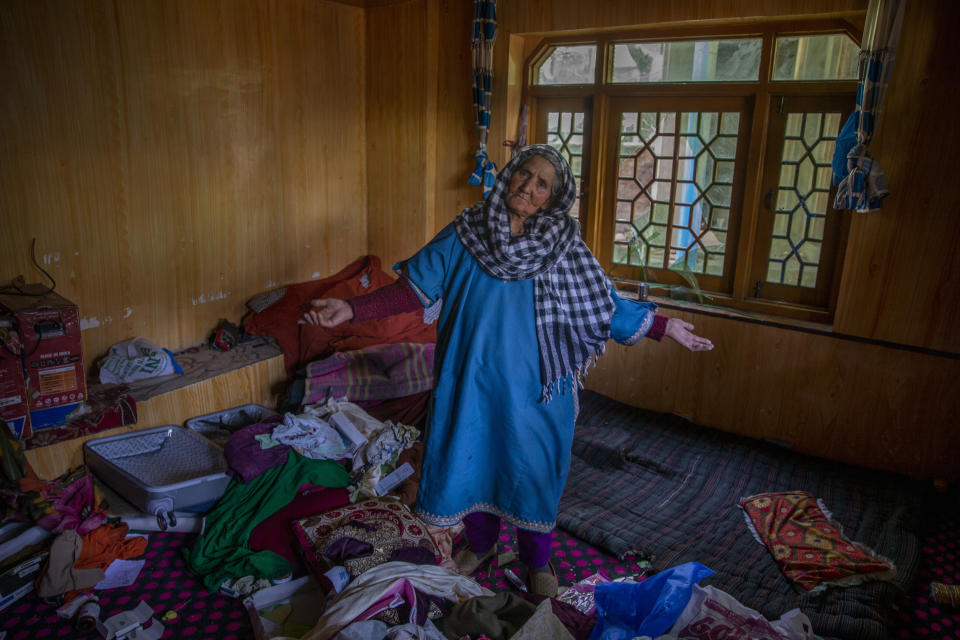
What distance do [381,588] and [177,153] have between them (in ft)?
9.02

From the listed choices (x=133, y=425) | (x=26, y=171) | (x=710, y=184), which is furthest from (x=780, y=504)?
(x=26, y=171)

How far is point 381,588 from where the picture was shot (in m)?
1.91

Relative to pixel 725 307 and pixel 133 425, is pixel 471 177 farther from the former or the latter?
pixel 133 425

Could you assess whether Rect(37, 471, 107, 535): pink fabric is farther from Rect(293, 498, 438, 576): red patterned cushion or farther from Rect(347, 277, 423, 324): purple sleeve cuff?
Rect(347, 277, 423, 324): purple sleeve cuff

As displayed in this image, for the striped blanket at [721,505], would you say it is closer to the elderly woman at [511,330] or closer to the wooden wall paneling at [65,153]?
the elderly woman at [511,330]

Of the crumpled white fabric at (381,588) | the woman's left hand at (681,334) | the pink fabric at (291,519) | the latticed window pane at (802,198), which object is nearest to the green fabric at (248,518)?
the pink fabric at (291,519)

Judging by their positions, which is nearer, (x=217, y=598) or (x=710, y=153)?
(x=217, y=598)

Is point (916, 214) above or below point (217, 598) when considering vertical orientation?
above

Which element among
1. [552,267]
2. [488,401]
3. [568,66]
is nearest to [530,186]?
[552,267]

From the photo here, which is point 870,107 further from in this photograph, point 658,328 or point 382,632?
point 382,632

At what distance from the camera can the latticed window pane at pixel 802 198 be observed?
336 centimetres

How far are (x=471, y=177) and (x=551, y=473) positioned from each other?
8.23ft

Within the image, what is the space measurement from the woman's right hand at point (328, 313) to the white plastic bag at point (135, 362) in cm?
175

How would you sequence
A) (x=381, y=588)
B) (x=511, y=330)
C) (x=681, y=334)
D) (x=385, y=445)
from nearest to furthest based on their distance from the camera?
(x=381, y=588) < (x=511, y=330) < (x=681, y=334) < (x=385, y=445)
